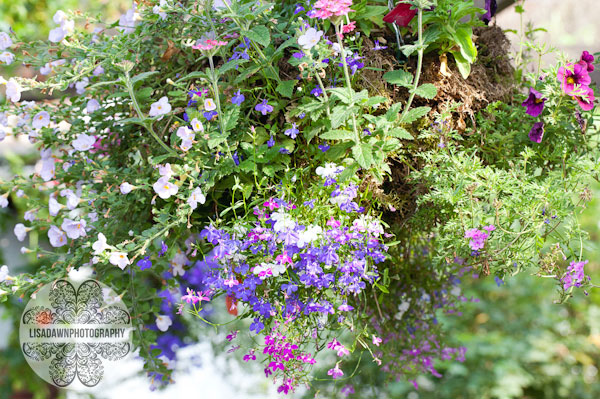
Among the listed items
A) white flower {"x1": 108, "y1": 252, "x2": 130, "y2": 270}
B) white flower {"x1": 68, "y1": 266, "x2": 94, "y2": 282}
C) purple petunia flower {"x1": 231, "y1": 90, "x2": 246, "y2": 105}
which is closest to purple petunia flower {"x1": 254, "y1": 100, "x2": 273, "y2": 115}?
purple petunia flower {"x1": 231, "y1": 90, "x2": 246, "y2": 105}

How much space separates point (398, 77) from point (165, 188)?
1.53ft

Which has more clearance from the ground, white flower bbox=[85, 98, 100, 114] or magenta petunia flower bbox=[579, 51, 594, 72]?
magenta petunia flower bbox=[579, 51, 594, 72]

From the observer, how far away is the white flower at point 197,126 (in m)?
0.95

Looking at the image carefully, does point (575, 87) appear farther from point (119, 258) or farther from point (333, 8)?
point (119, 258)

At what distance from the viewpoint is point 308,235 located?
89cm

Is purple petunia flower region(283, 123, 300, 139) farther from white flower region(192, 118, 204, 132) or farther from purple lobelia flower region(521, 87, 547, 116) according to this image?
purple lobelia flower region(521, 87, 547, 116)

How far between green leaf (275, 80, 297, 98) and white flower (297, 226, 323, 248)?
0.81ft

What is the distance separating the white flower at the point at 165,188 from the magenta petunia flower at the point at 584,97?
75 centimetres

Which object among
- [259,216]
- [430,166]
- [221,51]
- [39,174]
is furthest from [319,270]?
[39,174]

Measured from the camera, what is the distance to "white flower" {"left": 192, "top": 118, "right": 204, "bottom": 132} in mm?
950

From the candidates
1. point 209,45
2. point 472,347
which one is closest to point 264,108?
point 209,45

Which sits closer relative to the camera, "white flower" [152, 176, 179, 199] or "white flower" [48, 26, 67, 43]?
"white flower" [152, 176, 179, 199]

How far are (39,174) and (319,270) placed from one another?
718 mm

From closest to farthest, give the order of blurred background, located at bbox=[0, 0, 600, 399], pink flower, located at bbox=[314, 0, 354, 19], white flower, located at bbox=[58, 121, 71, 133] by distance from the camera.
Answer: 1. pink flower, located at bbox=[314, 0, 354, 19]
2. white flower, located at bbox=[58, 121, 71, 133]
3. blurred background, located at bbox=[0, 0, 600, 399]
